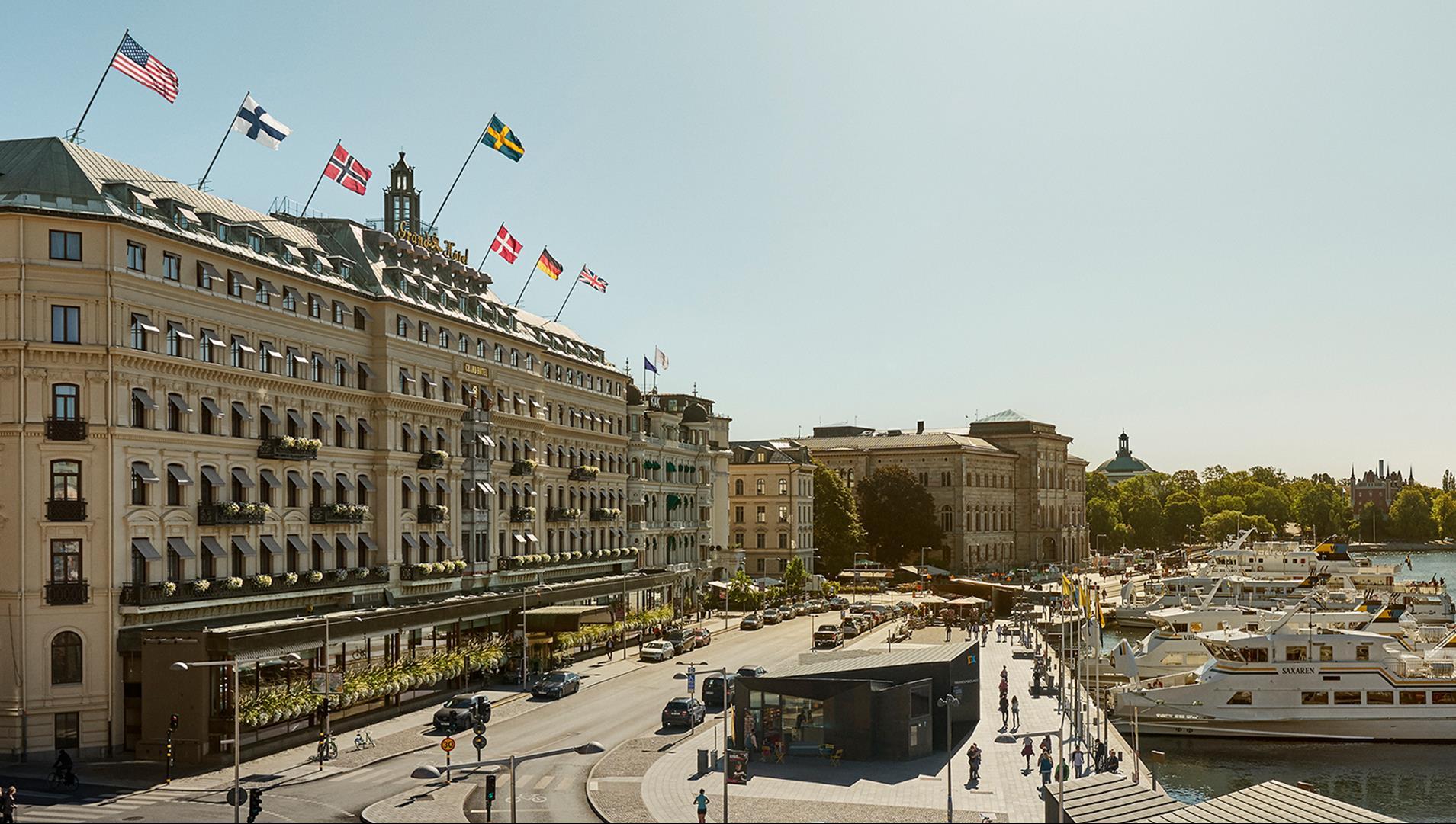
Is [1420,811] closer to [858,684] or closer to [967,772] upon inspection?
[967,772]

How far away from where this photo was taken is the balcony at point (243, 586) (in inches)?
2365

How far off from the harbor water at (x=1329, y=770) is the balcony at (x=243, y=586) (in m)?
46.0

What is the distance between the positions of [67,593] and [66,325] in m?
12.0

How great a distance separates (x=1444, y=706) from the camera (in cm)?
8188

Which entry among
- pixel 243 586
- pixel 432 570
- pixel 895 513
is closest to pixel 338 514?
pixel 243 586

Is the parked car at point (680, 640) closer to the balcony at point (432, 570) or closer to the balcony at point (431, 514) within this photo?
the balcony at point (432, 570)

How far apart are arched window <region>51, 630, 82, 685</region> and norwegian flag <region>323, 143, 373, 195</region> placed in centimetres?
2891

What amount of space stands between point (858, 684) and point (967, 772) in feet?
20.2

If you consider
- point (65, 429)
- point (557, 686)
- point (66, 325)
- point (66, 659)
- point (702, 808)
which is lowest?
point (557, 686)

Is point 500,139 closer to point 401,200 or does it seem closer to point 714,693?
point 401,200

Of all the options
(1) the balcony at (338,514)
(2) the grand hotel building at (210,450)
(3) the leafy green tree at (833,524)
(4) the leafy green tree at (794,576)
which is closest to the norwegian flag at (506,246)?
(2) the grand hotel building at (210,450)

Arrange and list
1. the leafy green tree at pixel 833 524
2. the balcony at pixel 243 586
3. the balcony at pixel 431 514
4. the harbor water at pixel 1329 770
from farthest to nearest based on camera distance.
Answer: the leafy green tree at pixel 833 524, the balcony at pixel 431 514, the harbor water at pixel 1329 770, the balcony at pixel 243 586

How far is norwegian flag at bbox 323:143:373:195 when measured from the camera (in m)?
73.5

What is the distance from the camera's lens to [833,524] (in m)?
180
